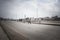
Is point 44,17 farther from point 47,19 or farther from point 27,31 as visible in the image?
point 27,31

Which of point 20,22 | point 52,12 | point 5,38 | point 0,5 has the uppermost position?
point 0,5

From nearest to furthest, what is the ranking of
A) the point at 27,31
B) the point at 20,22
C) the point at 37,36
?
the point at 37,36 < the point at 27,31 < the point at 20,22

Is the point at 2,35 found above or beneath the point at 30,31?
beneath

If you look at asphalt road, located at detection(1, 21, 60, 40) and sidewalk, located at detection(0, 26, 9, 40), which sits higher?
asphalt road, located at detection(1, 21, 60, 40)

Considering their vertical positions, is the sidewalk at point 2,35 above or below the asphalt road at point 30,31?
below

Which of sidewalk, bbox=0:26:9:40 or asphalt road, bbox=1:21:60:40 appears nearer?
asphalt road, bbox=1:21:60:40

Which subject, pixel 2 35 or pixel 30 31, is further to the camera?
pixel 2 35

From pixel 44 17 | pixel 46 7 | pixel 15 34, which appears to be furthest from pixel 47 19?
pixel 15 34

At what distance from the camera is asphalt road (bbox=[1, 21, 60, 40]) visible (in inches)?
83.0

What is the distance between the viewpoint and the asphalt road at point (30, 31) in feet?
6.91

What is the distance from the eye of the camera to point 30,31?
2.49 meters

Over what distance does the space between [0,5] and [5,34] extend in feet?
3.07

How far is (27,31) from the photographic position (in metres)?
2.51

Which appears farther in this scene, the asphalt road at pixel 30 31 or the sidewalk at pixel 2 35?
the sidewalk at pixel 2 35
